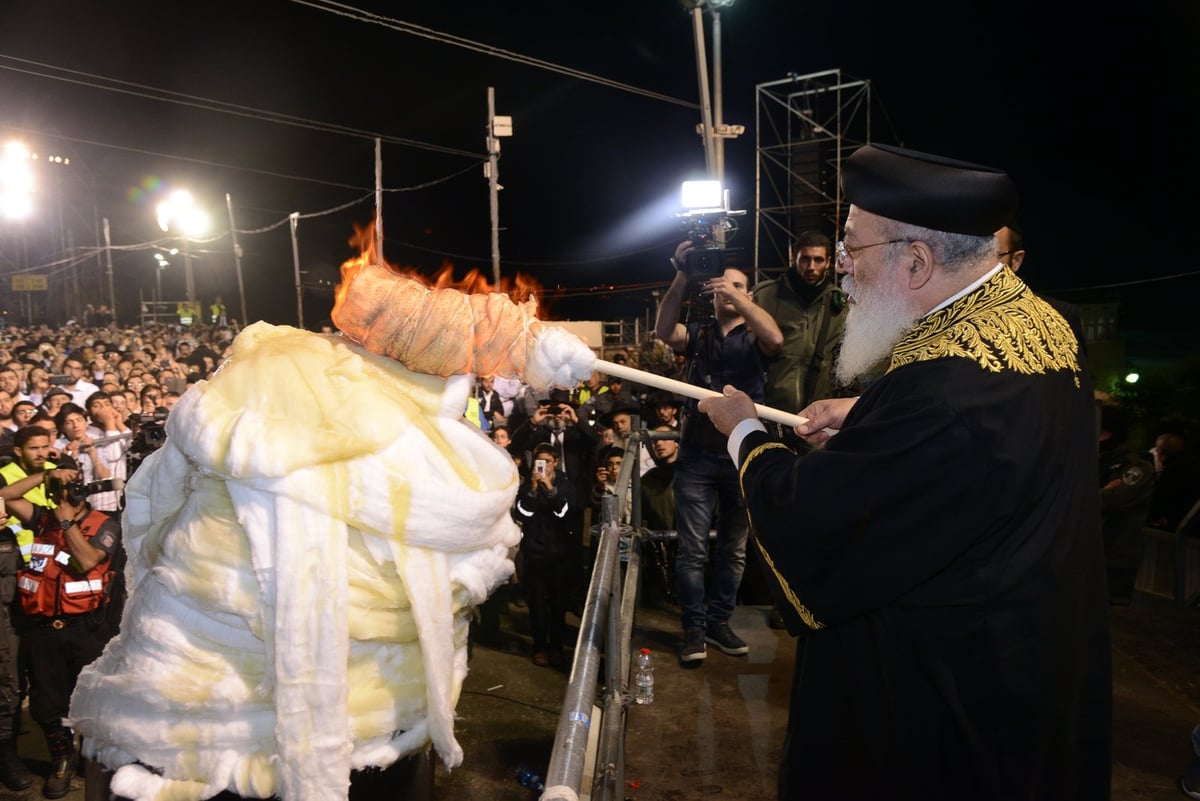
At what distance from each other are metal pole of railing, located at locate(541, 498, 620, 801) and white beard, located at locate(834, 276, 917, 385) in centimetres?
109

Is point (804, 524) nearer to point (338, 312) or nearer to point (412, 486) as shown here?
point (412, 486)

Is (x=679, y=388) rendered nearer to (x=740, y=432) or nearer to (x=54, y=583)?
(x=740, y=432)

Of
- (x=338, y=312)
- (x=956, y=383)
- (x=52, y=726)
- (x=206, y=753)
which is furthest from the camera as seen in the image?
(x=52, y=726)

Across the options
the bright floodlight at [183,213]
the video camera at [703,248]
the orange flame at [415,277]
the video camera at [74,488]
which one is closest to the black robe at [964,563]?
the orange flame at [415,277]

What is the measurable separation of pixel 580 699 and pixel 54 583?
4.99 metres

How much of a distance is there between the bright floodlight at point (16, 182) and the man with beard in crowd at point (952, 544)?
2097 inches

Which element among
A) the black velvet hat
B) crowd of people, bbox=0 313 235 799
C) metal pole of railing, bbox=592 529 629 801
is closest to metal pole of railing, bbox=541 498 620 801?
metal pole of railing, bbox=592 529 629 801

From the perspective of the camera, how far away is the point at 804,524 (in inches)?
69.3

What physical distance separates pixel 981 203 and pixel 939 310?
0.93 ft

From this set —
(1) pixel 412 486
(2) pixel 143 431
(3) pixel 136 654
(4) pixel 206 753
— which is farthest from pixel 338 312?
(2) pixel 143 431

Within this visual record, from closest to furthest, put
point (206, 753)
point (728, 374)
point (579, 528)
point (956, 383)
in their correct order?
point (956, 383), point (206, 753), point (728, 374), point (579, 528)

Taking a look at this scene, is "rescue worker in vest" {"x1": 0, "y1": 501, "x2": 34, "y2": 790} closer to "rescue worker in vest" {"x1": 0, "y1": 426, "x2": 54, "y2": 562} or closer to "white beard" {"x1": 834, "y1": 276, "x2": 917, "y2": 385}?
"rescue worker in vest" {"x1": 0, "y1": 426, "x2": 54, "y2": 562}

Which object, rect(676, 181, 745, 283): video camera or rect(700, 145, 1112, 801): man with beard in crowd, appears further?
rect(676, 181, 745, 283): video camera

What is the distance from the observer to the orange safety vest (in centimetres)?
510
